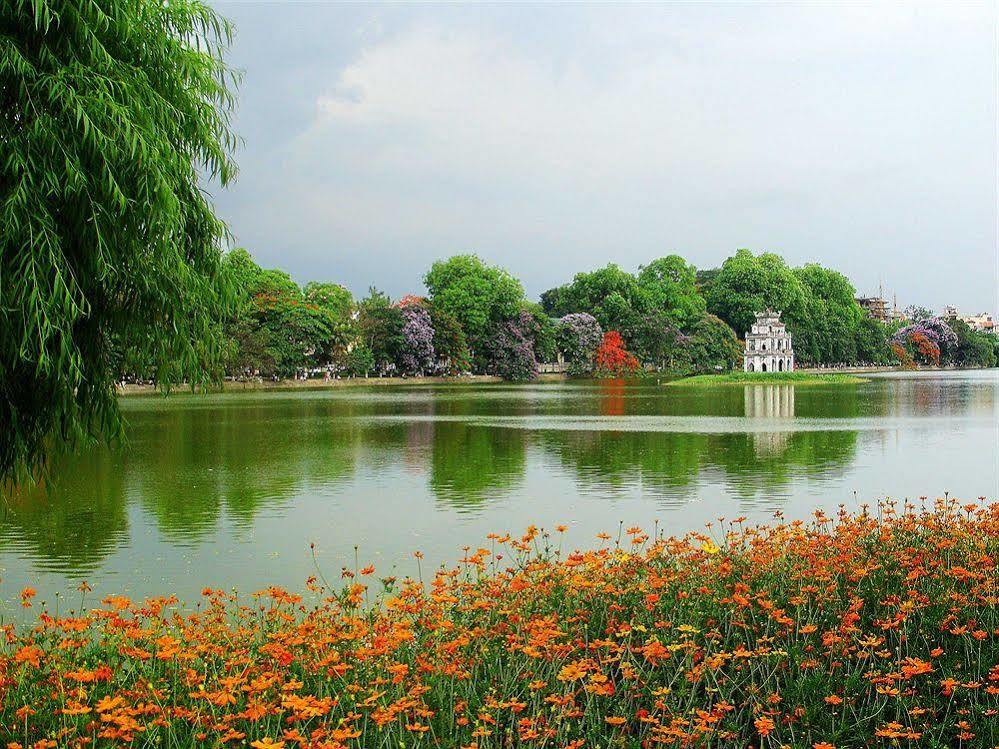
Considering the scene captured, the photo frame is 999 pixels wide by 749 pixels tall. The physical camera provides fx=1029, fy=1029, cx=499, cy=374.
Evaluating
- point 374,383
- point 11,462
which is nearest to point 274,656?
point 11,462

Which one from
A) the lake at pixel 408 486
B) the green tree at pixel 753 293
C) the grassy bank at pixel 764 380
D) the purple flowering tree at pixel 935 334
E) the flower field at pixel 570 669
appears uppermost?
the green tree at pixel 753 293

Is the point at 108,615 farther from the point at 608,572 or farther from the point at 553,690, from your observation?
the point at 608,572

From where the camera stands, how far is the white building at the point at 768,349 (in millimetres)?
88188

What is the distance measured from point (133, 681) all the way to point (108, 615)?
1.32ft

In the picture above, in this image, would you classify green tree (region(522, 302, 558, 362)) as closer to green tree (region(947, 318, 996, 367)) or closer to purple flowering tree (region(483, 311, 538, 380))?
purple flowering tree (region(483, 311, 538, 380))

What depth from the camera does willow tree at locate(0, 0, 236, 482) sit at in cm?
592

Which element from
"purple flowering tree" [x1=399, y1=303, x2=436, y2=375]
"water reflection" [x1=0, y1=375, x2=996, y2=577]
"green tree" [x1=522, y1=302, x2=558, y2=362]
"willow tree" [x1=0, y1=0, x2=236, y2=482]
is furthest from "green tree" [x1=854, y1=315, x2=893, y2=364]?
"willow tree" [x1=0, y1=0, x2=236, y2=482]

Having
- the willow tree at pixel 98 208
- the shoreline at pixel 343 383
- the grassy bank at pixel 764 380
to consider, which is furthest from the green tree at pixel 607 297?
the willow tree at pixel 98 208

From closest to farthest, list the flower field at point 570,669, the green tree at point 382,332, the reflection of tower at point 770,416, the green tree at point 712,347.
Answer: the flower field at point 570,669, the reflection of tower at point 770,416, the green tree at point 382,332, the green tree at point 712,347

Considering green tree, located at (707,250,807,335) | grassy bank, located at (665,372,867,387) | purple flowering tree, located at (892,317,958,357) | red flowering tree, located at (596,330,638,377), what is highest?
green tree, located at (707,250,807,335)

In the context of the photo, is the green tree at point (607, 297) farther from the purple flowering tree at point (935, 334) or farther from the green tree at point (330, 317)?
the purple flowering tree at point (935, 334)

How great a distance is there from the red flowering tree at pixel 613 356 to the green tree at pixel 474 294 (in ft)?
31.0

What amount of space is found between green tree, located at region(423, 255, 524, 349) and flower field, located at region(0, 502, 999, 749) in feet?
235

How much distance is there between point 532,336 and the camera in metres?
81.8
